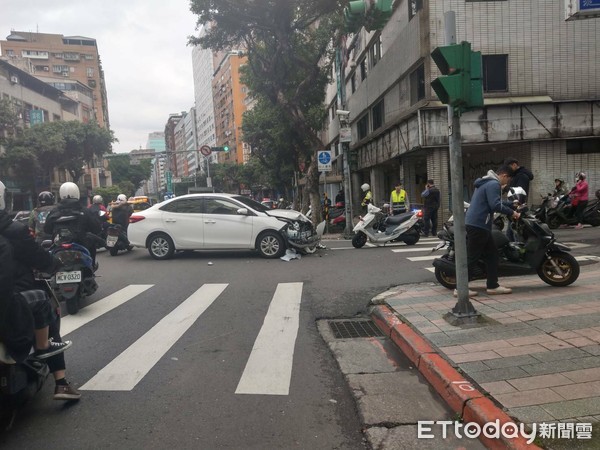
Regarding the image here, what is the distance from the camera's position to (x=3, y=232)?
327cm

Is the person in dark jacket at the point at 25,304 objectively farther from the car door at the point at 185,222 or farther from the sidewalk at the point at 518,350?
the car door at the point at 185,222

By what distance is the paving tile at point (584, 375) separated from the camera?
352cm

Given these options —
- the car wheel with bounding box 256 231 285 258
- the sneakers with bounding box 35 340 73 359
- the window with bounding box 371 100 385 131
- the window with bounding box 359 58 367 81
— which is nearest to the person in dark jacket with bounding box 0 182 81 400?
the sneakers with bounding box 35 340 73 359

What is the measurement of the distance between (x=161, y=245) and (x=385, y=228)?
590cm

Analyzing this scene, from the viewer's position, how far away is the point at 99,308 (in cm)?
689

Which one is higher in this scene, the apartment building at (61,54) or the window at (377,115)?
the apartment building at (61,54)

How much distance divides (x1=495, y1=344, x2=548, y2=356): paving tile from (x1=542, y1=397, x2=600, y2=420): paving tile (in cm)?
93

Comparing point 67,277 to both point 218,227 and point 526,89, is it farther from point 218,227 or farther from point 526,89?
point 526,89

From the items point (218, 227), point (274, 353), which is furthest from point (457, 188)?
point (218, 227)

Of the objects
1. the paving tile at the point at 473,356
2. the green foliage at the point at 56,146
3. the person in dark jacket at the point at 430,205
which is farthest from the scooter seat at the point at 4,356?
the green foliage at the point at 56,146

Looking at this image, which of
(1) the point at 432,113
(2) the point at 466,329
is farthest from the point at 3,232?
(1) the point at 432,113

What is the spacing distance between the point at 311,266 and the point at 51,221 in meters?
5.16

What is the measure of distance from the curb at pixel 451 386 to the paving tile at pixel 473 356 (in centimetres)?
11

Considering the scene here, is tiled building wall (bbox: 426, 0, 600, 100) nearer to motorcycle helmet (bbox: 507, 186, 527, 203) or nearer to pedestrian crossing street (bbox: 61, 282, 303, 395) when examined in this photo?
motorcycle helmet (bbox: 507, 186, 527, 203)
